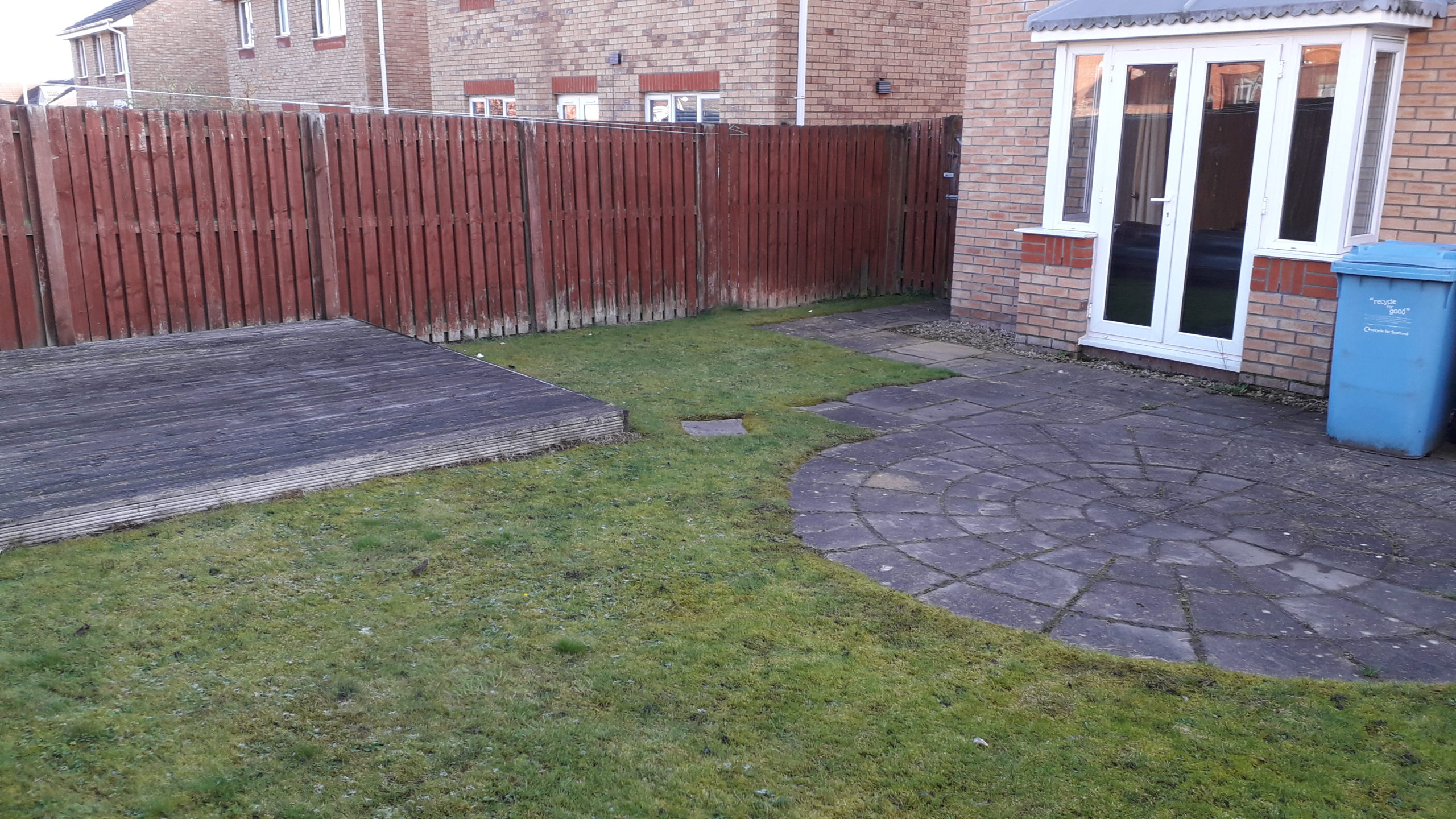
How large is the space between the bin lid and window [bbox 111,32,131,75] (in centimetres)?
3544

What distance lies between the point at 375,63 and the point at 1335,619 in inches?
828

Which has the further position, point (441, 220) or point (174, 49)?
point (174, 49)

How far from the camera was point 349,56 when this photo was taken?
2173cm

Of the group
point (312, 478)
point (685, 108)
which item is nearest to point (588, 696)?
point (312, 478)

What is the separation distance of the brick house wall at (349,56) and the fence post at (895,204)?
12.3 m

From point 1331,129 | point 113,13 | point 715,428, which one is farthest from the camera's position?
point 113,13

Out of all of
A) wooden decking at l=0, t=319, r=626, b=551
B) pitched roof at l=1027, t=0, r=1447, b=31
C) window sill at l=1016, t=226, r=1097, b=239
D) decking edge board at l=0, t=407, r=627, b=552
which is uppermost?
pitched roof at l=1027, t=0, r=1447, b=31

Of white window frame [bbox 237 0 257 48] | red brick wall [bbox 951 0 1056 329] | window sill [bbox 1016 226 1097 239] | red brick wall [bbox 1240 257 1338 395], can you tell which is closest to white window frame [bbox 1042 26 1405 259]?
red brick wall [bbox 1240 257 1338 395]

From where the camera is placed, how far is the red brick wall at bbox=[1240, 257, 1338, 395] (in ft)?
25.2

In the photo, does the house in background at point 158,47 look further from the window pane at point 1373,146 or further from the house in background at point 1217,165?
the window pane at point 1373,146

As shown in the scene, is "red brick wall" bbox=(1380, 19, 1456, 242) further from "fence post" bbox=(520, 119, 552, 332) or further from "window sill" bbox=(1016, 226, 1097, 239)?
"fence post" bbox=(520, 119, 552, 332)

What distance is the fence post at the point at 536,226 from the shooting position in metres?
10.1

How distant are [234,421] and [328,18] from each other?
19305 millimetres

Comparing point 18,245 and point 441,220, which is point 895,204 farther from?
point 18,245
